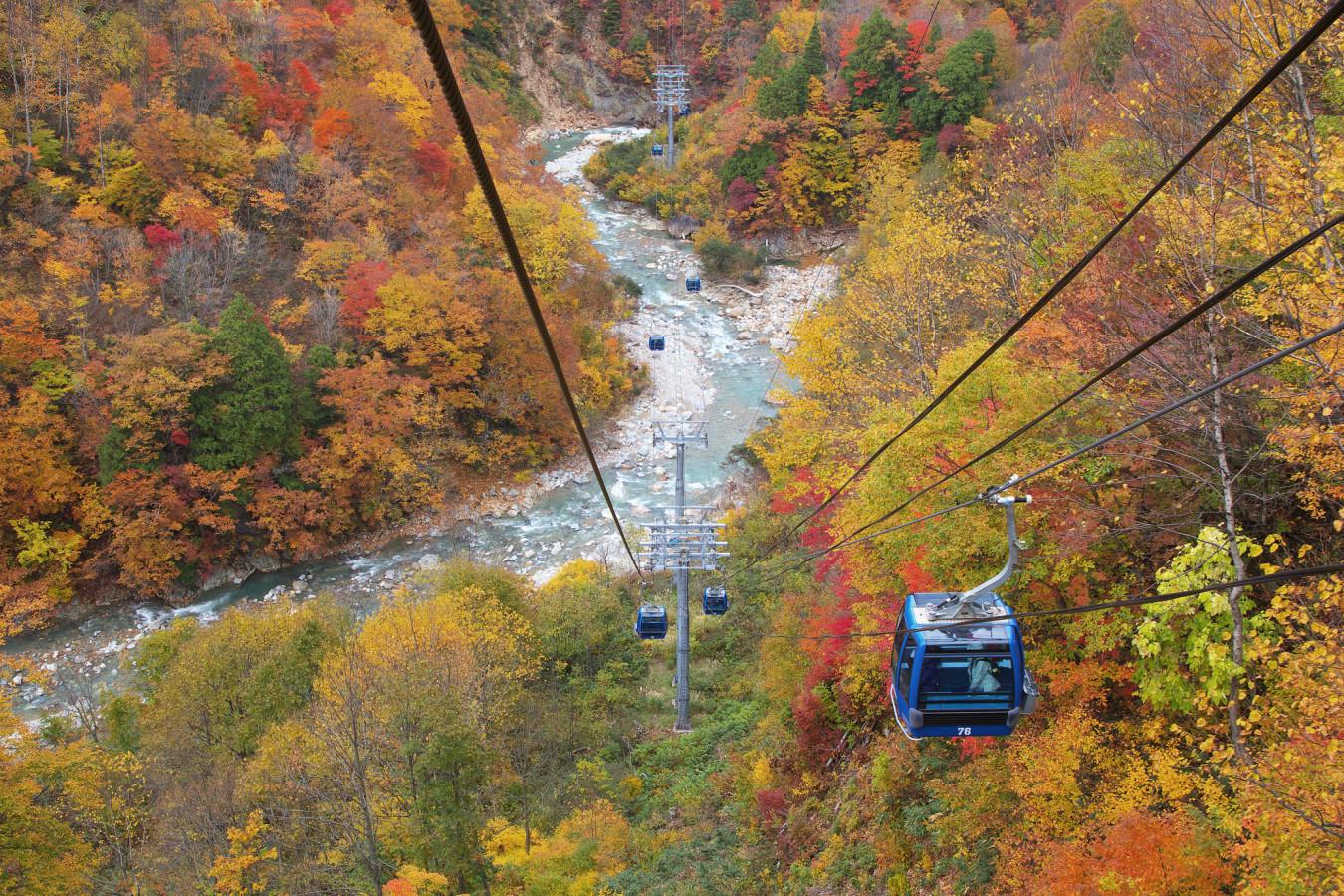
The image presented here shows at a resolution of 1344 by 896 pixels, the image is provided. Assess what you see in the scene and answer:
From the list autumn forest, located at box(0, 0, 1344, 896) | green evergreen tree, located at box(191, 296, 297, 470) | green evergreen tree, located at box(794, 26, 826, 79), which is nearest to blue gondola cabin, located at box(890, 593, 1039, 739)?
autumn forest, located at box(0, 0, 1344, 896)

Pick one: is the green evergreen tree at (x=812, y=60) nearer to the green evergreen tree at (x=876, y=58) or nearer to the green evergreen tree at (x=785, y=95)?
the green evergreen tree at (x=785, y=95)

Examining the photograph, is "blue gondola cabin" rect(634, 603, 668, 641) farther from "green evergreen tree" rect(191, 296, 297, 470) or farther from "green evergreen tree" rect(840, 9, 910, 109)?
"green evergreen tree" rect(840, 9, 910, 109)

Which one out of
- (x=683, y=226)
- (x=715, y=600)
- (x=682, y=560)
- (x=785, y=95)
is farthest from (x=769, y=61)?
(x=715, y=600)

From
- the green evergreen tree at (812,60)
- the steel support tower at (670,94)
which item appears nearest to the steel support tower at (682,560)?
the green evergreen tree at (812,60)

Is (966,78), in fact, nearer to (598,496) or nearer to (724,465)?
(724,465)

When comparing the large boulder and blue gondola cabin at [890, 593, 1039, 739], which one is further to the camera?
the large boulder

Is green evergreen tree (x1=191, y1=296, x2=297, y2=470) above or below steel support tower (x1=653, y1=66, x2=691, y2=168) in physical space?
below
